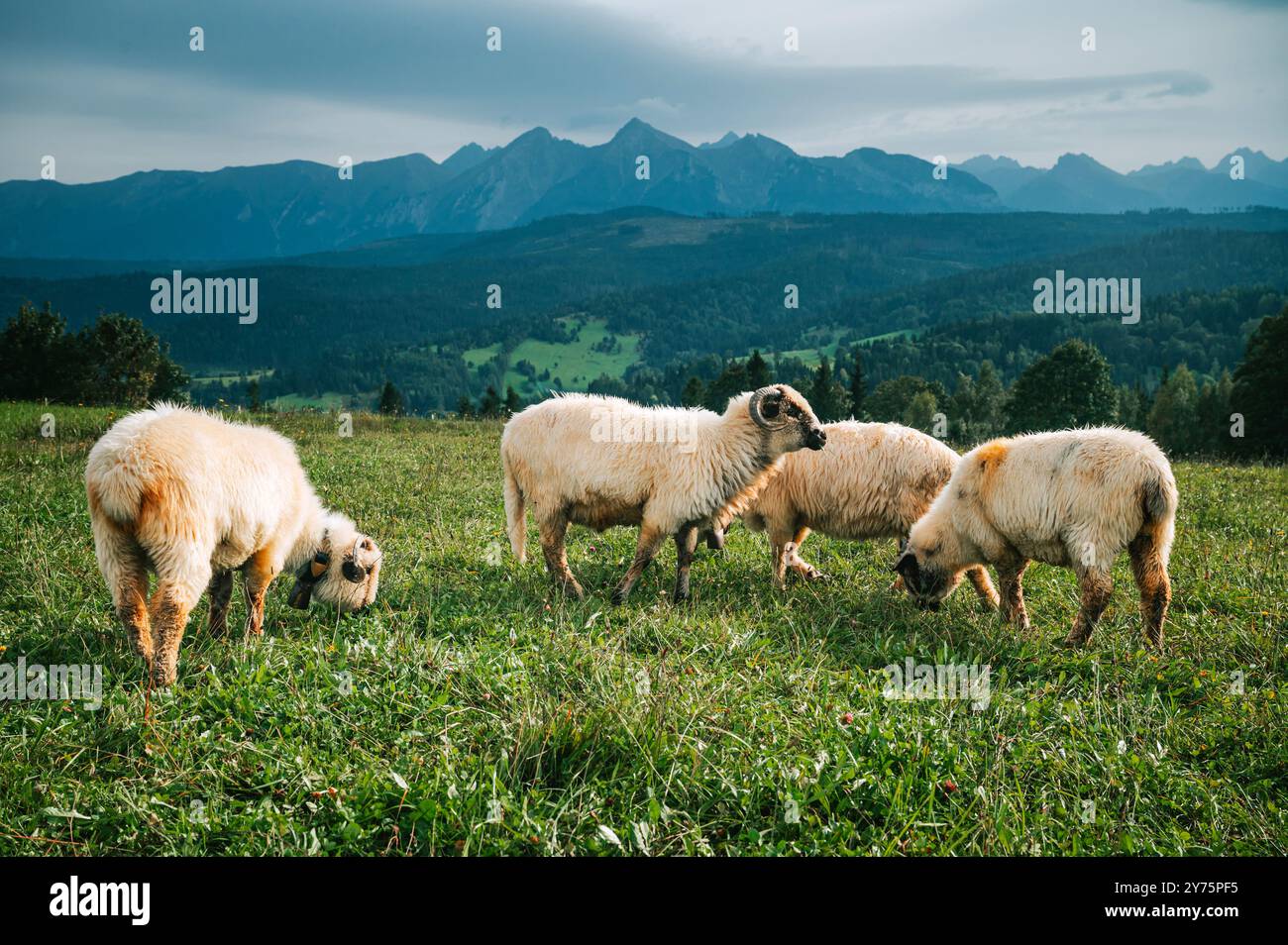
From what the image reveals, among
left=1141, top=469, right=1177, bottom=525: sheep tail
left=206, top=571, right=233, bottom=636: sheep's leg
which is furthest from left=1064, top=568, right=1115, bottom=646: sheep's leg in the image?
left=206, top=571, right=233, bottom=636: sheep's leg

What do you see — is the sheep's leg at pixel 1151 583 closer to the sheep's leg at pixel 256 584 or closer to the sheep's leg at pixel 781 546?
the sheep's leg at pixel 781 546

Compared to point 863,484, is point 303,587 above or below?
below

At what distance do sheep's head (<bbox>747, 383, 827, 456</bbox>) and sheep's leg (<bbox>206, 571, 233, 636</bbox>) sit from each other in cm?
587

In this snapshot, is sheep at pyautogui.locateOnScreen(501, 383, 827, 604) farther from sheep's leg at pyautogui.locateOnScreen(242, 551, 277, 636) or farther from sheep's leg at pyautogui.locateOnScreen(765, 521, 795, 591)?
sheep's leg at pyautogui.locateOnScreen(242, 551, 277, 636)

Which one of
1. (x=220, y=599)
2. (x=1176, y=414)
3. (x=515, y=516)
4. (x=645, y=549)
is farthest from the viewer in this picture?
(x=1176, y=414)

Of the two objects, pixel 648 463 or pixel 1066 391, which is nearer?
pixel 648 463

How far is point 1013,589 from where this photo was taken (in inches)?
349

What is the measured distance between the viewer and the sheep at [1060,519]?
7.80 meters

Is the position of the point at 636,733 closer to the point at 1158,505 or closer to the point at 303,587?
the point at 303,587

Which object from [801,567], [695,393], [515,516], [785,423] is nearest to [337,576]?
[515,516]

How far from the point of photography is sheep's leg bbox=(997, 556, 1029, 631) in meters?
8.82

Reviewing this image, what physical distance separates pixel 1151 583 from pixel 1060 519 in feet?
A: 3.33
